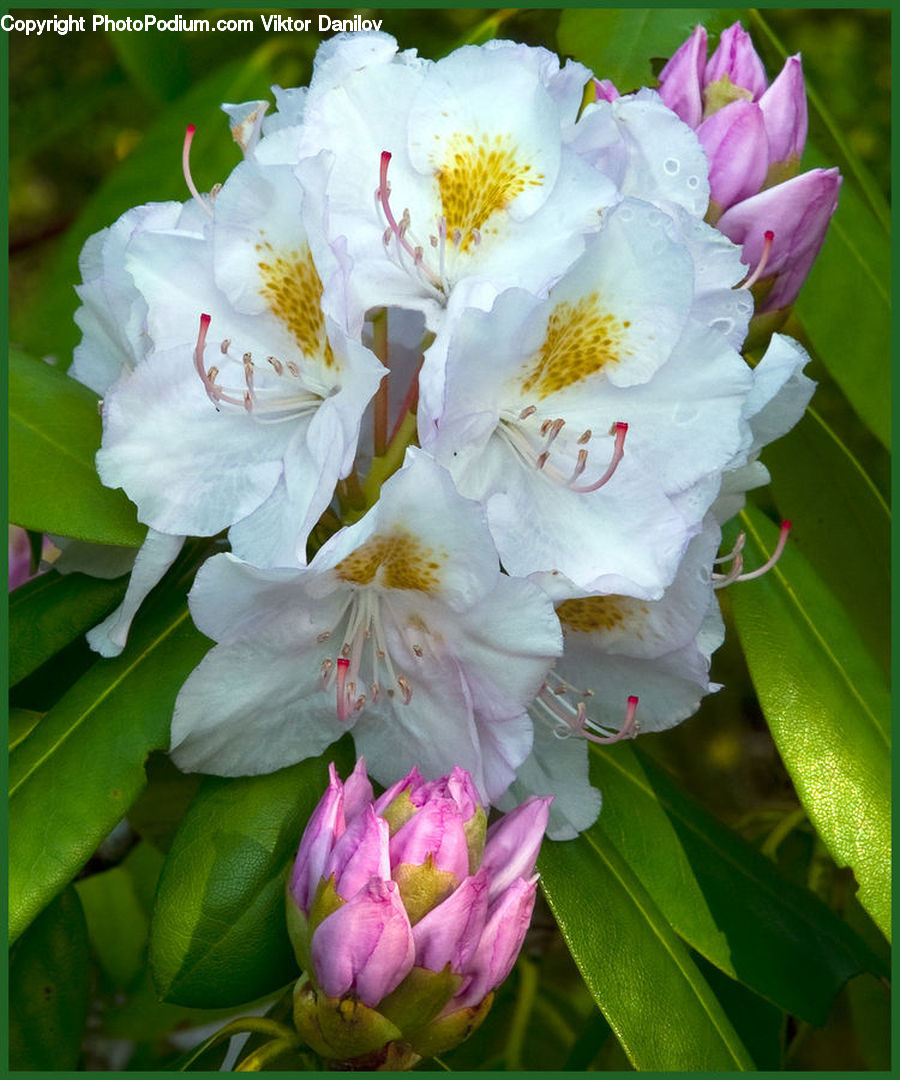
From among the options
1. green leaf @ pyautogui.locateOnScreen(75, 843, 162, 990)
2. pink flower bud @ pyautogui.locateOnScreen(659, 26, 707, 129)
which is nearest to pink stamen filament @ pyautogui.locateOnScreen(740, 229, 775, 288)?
pink flower bud @ pyautogui.locateOnScreen(659, 26, 707, 129)

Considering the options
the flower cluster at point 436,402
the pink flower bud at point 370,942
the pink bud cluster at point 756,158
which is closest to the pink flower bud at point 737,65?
the pink bud cluster at point 756,158

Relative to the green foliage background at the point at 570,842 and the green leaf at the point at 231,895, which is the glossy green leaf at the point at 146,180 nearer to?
the green foliage background at the point at 570,842

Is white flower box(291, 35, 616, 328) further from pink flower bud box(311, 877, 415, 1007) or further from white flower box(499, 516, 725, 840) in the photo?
pink flower bud box(311, 877, 415, 1007)

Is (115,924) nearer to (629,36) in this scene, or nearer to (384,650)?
(384,650)

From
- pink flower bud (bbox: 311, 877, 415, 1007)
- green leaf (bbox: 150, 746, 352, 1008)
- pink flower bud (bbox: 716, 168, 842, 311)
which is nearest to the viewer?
pink flower bud (bbox: 311, 877, 415, 1007)

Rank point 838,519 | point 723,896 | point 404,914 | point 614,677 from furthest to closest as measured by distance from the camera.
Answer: point 838,519, point 723,896, point 614,677, point 404,914

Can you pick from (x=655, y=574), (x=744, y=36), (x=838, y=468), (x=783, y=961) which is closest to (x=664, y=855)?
(x=783, y=961)

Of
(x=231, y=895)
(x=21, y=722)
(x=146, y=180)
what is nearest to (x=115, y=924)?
(x=21, y=722)
